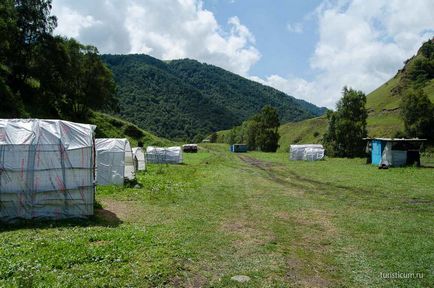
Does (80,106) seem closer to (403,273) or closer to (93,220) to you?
(93,220)

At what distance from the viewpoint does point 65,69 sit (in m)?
58.7

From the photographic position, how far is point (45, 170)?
15719mm

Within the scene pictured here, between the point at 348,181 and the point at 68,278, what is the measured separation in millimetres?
26638

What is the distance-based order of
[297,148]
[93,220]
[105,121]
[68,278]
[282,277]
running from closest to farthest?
[68,278] < [282,277] < [93,220] < [297,148] < [105,121]

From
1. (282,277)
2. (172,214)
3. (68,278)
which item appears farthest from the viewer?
(172,214)

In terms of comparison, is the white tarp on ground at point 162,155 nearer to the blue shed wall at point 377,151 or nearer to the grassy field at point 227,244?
the blue shed wall at point 377,151

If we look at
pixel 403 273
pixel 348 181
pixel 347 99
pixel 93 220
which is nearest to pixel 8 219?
pixel 93 220

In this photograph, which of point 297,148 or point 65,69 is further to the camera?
point 297,148

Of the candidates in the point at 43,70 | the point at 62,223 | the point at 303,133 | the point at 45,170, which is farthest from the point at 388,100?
the point at 62,223

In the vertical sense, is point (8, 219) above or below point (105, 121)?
below

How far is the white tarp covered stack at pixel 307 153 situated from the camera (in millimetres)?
66812

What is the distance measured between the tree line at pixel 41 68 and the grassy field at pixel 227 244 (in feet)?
118

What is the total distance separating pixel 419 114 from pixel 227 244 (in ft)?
239

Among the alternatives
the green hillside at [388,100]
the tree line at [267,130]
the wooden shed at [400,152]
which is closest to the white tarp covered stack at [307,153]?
the wooden shed at [400,152]
